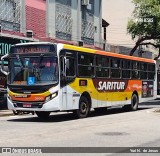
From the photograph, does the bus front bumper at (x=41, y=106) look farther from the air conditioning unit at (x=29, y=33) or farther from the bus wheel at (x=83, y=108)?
the air conditioning unit at (x=29, y=33)

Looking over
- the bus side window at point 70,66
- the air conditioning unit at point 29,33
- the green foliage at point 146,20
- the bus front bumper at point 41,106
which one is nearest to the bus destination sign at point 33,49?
the bus side window at point 70,66

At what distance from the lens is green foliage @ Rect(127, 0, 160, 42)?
37088 mm

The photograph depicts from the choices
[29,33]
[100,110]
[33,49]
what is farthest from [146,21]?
[33,49]

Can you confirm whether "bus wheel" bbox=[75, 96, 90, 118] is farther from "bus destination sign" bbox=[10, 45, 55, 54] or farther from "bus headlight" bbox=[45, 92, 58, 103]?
"bus destination sign" bbox=[10, 45, 55, 54]

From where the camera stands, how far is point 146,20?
125ft

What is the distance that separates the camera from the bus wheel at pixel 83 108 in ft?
62.4

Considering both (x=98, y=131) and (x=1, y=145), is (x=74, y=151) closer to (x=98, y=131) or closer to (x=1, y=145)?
(x=1, y=145)

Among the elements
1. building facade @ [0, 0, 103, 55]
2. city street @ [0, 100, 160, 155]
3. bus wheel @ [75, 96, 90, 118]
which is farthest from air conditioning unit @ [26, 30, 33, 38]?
city street @ [0, 100, 160, 155]

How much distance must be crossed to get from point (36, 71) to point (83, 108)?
3033mm

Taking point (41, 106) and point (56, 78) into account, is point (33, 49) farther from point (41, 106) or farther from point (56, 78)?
point (41, 106)

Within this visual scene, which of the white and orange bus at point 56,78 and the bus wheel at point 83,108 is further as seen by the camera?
the bus wheel at point 83,108

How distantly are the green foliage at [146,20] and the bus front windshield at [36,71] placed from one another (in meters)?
20.6

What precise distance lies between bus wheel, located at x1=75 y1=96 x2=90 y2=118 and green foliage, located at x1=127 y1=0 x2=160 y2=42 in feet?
61.5

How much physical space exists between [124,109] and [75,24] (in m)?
12.6
